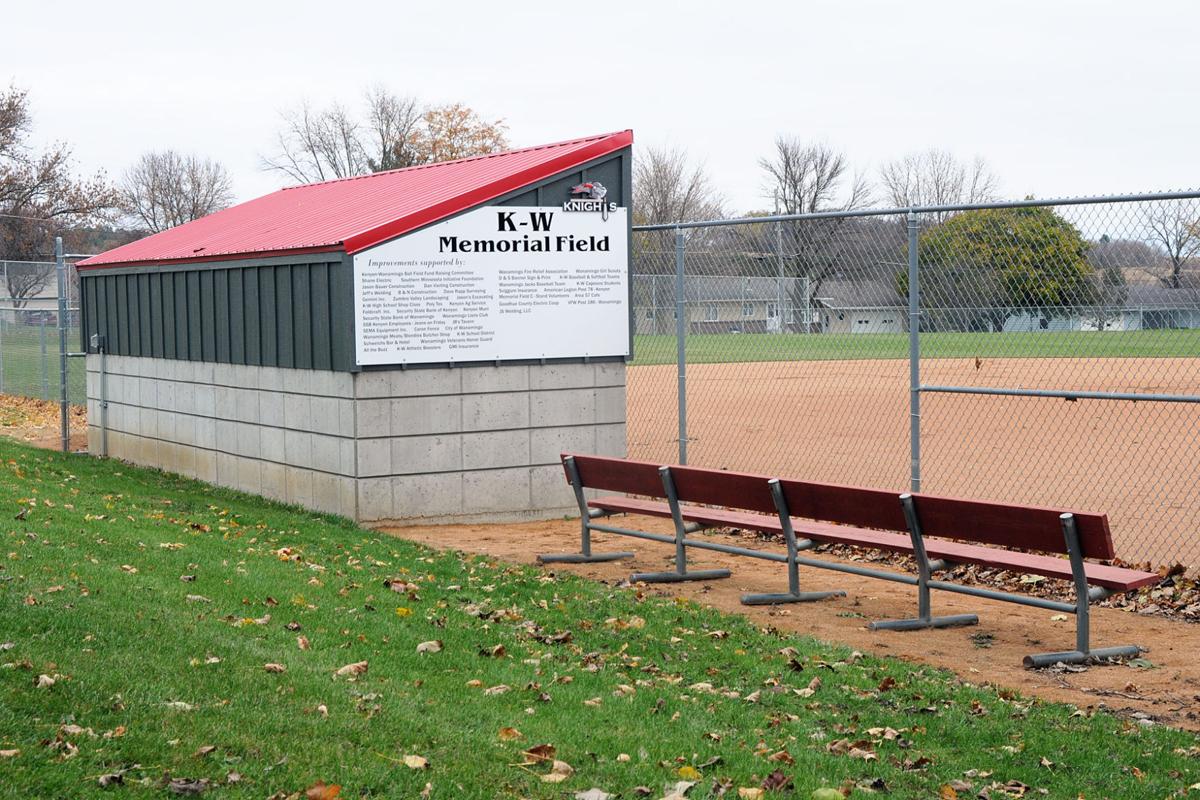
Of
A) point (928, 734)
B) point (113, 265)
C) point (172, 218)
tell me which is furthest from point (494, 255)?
point (172, 218)

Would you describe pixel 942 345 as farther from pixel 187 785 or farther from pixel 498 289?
pixel 187 785

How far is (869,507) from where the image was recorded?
8211mm

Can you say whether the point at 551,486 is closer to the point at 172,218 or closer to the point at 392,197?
the point at 392,197

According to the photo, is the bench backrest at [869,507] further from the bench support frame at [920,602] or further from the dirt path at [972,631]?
the dirt path at [972,631]

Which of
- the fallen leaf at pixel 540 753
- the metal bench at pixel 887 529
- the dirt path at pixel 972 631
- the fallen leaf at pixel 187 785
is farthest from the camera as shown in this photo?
the metal bench at pixel 887 529

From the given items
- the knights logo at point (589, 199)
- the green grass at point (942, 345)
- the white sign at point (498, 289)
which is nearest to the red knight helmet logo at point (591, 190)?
the knights logo at point (589, 199)

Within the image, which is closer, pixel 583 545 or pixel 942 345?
pixel 583 545

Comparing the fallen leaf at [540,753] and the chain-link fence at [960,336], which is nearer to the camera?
the fallen leaf at [540,753]

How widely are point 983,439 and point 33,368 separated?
1018 inches

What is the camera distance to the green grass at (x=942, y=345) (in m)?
9.56

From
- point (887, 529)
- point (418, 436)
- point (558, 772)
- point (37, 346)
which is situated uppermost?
point (37, 346)

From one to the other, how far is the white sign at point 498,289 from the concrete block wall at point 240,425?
25.5 inches

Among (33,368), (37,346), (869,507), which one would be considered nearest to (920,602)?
(869,507)

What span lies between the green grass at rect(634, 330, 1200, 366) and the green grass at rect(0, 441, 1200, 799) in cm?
339
